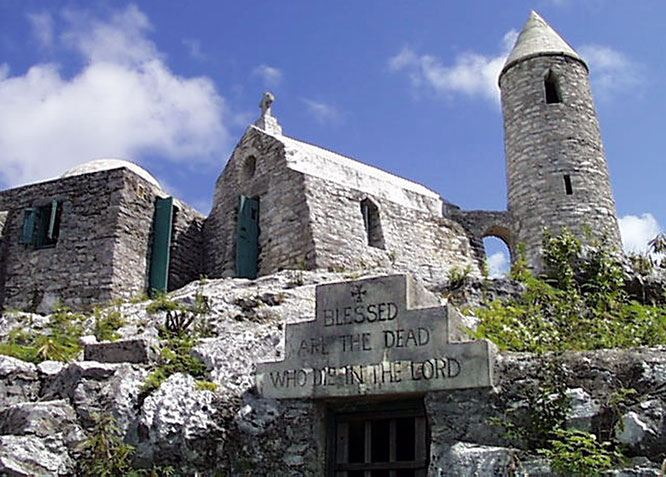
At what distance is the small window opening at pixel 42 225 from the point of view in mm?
18562

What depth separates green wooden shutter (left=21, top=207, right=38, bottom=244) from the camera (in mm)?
18578

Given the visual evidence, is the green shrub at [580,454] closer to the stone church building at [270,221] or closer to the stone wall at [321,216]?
the stone church building at [270,221]

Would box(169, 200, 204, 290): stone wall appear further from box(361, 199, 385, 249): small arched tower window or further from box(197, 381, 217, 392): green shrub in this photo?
box(197, 381, 217, 392): green shrub

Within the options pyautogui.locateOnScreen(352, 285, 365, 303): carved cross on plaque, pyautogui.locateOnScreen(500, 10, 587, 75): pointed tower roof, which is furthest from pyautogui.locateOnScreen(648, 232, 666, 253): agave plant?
pyautogui.locateOnScreen(500, 10, 587, 75): pointed tower roof

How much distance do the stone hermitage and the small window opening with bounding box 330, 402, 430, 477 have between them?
351mm

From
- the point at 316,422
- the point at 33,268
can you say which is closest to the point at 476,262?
the point at 33,268

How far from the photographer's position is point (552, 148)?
883 inches

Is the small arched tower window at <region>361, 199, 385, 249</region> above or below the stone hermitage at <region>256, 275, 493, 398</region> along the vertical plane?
above

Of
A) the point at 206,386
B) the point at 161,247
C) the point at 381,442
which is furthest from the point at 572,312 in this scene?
the point at 161,247

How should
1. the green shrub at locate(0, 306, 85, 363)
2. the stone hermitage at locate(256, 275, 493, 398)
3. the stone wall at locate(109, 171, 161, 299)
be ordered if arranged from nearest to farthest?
1. the stone hermitage at locate(256, 275, 493, 398)
2. the green shrub at locate(0, 306, 85, 363)
3. the stone wall at locate(109, 171, 161, 299)

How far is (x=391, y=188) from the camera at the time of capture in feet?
66.9

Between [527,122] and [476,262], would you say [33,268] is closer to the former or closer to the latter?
[476,262]

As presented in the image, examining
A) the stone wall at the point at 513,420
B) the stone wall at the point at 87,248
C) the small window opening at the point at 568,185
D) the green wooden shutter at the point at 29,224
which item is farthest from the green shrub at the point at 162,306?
the small window opening at the point at 568,185

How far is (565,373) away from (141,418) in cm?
428
